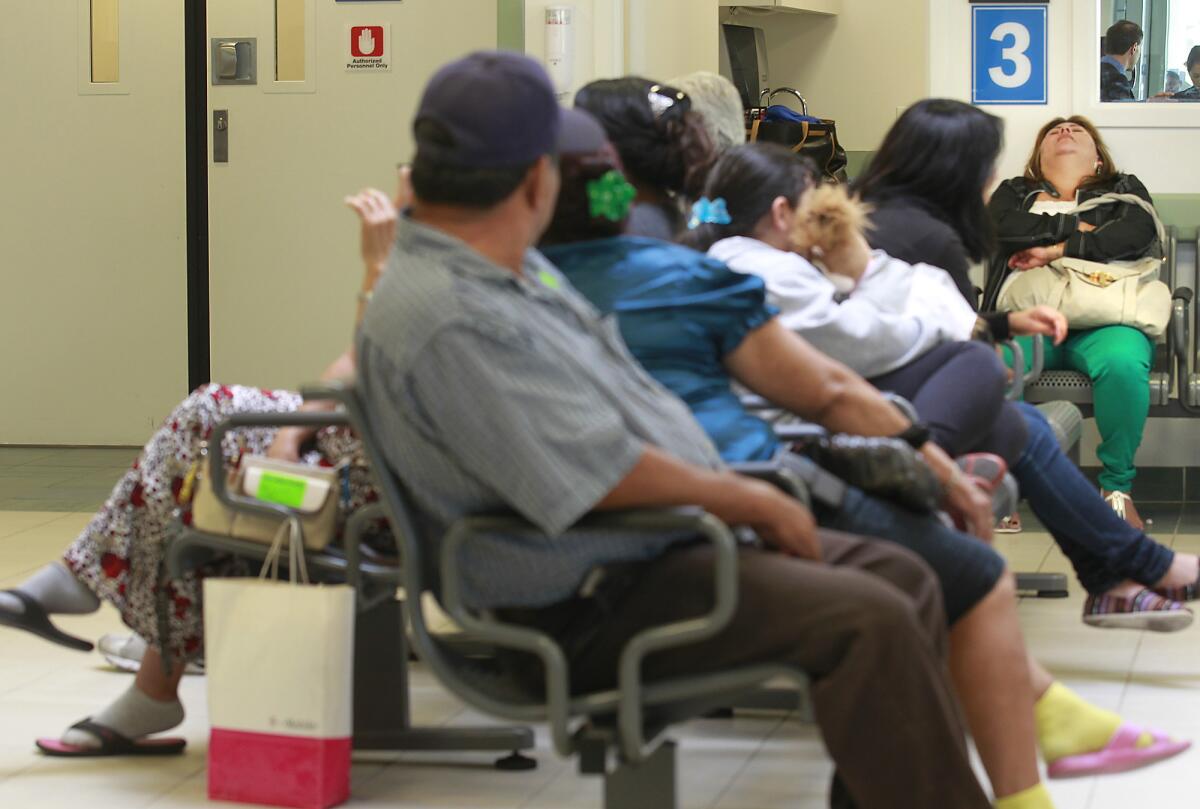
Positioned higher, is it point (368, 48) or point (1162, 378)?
point (368, 48)

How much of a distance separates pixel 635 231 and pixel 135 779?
4.38 feet

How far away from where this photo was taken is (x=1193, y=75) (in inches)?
247

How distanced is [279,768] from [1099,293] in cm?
351

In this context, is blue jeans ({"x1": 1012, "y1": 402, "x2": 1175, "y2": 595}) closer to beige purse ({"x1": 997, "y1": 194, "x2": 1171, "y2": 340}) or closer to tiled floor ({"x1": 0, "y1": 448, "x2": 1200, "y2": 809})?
tiled floor ({"x1": 0, "y1": 448, "x2": 1200, "y2": 809})

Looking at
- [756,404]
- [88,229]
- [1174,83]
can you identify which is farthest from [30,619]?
[88,229]

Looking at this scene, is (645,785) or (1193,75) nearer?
(645,785)

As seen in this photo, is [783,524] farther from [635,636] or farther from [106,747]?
[106,747]

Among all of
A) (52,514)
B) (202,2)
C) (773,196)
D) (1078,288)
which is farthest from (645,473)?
(202,2)

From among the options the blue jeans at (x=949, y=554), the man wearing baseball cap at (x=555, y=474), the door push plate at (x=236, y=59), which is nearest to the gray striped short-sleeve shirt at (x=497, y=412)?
the man wearing baseball cap at (x=555, y=474)

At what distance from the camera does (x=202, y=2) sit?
24.3ft

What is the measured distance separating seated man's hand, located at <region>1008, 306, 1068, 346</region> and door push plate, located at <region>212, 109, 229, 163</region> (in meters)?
4.21

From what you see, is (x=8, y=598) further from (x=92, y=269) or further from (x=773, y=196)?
(x=92, y=269)

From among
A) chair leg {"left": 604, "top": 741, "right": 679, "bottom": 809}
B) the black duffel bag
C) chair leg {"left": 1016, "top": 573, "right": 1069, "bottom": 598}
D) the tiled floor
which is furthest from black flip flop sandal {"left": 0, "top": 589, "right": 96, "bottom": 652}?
the black duffel bag

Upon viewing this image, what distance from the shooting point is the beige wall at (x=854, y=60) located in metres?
7.55
